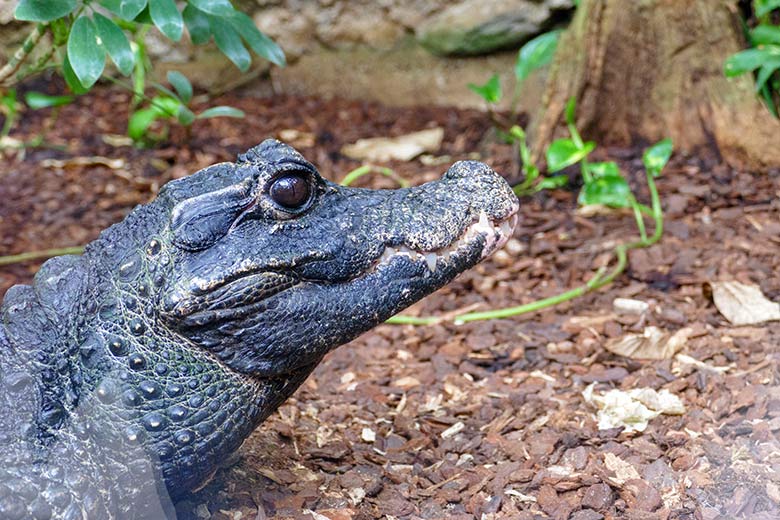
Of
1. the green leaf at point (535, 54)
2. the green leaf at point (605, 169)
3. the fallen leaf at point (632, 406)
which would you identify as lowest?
the fallen leaf at point (632, 406)

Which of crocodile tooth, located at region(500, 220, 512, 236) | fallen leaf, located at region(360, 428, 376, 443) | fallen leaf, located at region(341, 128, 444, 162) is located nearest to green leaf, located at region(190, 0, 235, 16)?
crocodile tooth, located at region(500, 220, 512, 236)

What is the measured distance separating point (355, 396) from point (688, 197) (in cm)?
257

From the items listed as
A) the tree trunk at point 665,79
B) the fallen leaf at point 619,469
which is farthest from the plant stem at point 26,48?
the tree trunk at point 665,79

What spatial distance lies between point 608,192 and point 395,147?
205 centimetres

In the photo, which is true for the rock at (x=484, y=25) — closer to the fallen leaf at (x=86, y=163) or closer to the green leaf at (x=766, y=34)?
the green leaf at (x=766, y=34)

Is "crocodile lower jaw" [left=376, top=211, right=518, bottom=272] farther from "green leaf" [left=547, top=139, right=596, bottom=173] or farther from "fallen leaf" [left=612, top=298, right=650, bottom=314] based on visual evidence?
"green leaf" [left=547, top=139, right=596, bottom=173]

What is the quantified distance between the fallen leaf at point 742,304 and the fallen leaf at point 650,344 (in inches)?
9.3

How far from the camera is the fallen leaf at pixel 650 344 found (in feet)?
13.1

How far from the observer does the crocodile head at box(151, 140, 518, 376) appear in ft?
8.57

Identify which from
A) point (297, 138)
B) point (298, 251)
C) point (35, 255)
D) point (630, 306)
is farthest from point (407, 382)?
point (297, 138)

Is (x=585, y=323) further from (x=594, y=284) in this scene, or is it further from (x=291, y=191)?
(x=291, y=191)

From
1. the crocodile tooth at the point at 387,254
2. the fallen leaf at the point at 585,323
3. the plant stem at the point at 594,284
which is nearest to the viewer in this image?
the crocodile tooth at the point at 387,254

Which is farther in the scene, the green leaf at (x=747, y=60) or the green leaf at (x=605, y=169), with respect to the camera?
the green leaf at (x=747, y=60)

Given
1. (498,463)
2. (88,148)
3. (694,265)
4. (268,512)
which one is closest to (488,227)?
(498,463)
